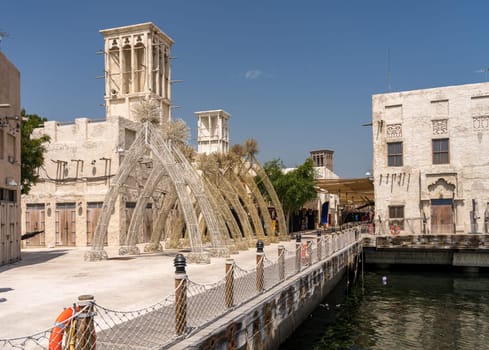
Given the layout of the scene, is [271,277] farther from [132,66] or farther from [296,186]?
[132,66]

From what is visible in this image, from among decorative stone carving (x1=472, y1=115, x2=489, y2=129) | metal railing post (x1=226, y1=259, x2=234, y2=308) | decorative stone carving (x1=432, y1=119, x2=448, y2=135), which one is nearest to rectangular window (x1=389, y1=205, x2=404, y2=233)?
decorative stone carving (x1=432, y1=119, x2=448, y2=135)

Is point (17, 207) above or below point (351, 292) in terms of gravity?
above

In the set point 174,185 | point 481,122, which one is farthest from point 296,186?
point 174,185

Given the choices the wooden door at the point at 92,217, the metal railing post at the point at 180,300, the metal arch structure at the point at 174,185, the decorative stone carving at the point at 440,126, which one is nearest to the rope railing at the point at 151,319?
the metal railing post at the point at 180,300

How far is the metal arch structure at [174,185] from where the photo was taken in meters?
18.4

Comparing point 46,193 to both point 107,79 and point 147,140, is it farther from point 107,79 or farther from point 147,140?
point 107,79

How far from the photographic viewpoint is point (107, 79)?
4841 cm

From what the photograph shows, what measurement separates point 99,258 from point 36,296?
8.33m

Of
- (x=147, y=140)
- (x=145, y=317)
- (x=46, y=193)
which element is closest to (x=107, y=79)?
(x=46, y=193)

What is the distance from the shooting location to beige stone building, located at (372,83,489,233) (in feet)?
92.1

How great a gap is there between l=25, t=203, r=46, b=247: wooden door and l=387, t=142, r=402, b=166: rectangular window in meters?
22.1

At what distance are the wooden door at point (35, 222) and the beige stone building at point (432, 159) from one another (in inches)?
823

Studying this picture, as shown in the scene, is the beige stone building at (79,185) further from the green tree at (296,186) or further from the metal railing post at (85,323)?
the metal railing post at (85,323)

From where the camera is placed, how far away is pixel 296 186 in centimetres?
3509
